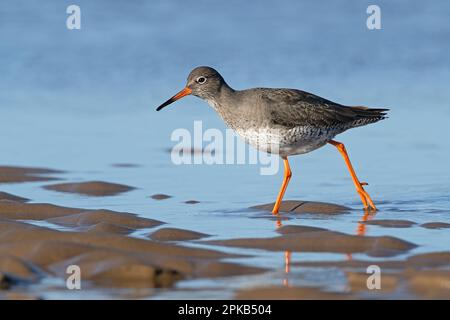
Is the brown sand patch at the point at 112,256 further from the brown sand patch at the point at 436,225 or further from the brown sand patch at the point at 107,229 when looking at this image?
the brown sand patch at the point at 436,225

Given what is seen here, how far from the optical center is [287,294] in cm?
750

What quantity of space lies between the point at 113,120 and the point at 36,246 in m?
7.04

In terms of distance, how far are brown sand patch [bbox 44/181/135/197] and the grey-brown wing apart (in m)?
2.04

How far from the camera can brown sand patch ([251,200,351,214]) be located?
10969 millimetres

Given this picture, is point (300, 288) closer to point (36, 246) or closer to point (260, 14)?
point (36, 246)

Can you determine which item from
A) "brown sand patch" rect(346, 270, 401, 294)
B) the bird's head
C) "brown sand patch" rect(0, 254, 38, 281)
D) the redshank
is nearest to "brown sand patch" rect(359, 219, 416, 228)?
the redshank

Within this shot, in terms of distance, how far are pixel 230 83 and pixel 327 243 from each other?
27.5ft

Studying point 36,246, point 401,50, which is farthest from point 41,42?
point 36,246

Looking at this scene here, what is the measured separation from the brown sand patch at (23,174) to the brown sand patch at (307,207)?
9.73 feet

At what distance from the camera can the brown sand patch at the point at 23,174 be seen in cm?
1224

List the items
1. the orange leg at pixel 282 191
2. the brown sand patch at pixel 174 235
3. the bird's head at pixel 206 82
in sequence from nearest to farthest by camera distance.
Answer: the brown sand patch at pixel 174 235 → the orange leg at pixel 282 191 → the bird's head at pixel 206 82

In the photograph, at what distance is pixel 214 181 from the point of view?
12.4 metres

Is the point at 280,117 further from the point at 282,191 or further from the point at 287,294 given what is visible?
the point at 287,294

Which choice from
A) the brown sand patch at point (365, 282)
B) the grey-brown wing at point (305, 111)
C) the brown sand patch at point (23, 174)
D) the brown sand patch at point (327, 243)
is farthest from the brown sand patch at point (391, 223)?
the brown sand patch at point (23, 174)
